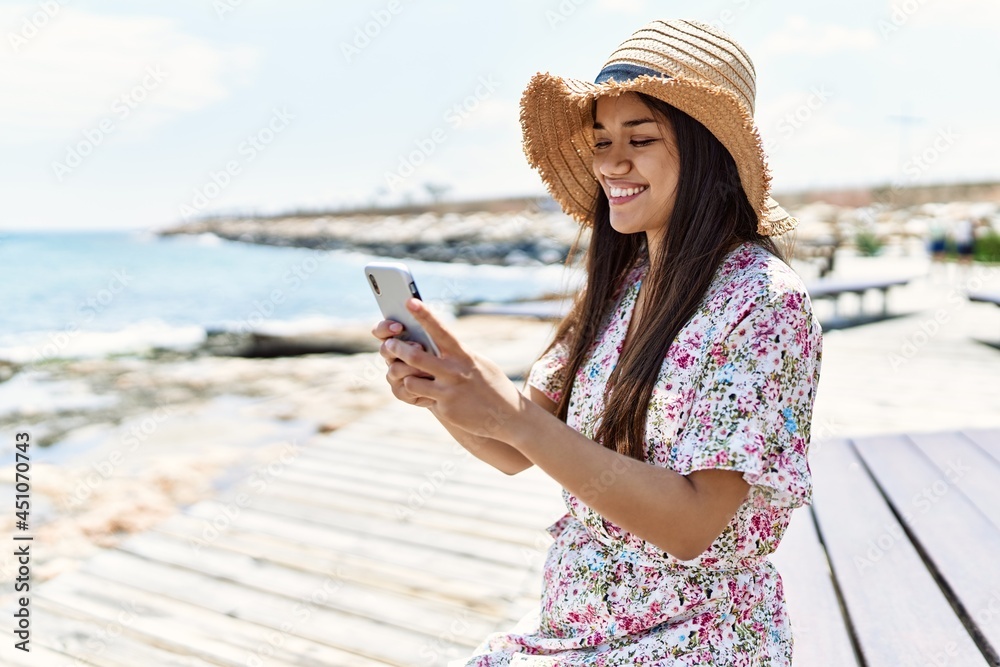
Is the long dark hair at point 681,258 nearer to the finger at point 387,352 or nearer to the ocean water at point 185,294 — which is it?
the finger at point 387,352

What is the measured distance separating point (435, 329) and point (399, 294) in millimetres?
101

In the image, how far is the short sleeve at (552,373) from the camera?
166cm

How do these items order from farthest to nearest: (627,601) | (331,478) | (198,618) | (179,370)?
(179,370), (331,478), (198,618), (627,601)

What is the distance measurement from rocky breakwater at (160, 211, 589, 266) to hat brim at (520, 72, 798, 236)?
20253 millimetres

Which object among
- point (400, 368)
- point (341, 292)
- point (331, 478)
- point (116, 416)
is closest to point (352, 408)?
point (331, 478)

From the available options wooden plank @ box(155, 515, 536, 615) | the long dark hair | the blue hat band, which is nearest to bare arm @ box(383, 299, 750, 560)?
the long dark hair

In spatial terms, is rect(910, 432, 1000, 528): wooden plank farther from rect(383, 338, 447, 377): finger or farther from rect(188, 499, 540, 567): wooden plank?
rect(383, 338, 447, 377): finger

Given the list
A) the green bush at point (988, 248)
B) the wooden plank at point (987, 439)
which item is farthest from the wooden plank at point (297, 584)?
the green bush at point (988, 248)

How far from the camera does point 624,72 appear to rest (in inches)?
54.1

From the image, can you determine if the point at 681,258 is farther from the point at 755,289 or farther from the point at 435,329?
the point at 435,329

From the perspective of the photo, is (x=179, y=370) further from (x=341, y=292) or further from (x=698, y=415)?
(x=341, y=292)

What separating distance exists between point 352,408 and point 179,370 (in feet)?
13.7

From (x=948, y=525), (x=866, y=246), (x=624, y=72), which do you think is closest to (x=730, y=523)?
(x=624, y=72)

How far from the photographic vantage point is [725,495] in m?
1.12
